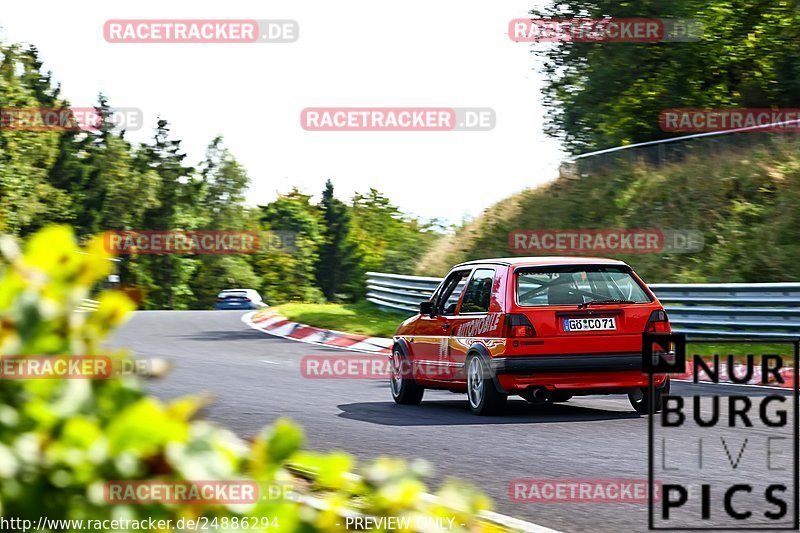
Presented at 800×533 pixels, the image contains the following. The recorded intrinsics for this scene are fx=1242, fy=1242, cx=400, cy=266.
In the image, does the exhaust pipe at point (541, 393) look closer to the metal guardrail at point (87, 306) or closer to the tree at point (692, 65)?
the metal guardrail at point (87, 306)

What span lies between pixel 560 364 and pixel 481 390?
85cm

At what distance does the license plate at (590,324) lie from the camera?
11539 millimetres

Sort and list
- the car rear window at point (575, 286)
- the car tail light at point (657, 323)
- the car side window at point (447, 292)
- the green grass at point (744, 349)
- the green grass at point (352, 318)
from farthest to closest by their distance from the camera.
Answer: the green grass at point (352, 318) → the green grass at point (744, 349) → the car side window at point (447, 292) → the car rear window at point (575, 286) → the car tail light at point (657, 323)

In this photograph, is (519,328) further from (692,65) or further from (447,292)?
(692,65)

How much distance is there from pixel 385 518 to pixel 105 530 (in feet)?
2.09

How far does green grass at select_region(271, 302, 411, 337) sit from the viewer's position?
25.8 meters

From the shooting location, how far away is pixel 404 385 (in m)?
13.3

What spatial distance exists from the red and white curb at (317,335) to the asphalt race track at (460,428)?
4231 millimetres

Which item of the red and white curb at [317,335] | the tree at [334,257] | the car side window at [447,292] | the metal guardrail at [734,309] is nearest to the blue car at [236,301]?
the red and white curb at [317,335]

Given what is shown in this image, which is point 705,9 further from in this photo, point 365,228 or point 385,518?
point 365,228

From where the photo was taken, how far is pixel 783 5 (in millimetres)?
33625

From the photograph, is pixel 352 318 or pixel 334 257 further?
pixel 334 257

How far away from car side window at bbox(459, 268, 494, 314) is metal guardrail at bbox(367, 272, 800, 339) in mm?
5966

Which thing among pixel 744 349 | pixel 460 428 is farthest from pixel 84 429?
pixel 744 349
